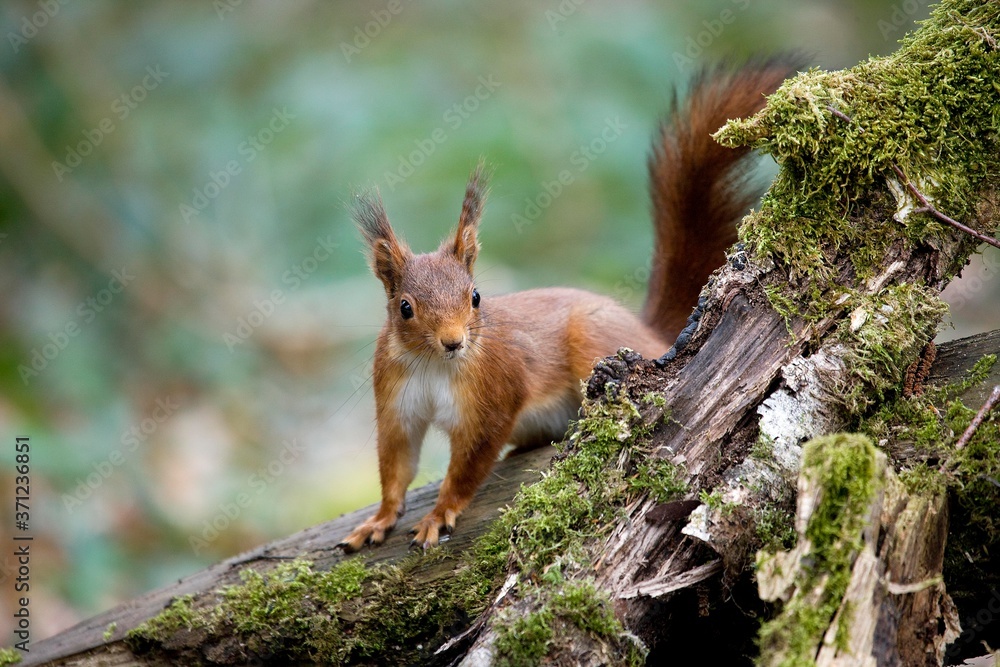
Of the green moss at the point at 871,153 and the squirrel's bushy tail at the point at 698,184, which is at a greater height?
the squirrel's bushy tail at the point at 698,184

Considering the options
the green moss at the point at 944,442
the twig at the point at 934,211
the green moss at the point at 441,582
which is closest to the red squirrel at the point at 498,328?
the green moss at the point at 441,582

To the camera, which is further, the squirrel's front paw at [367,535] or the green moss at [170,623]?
the squirrel's front paw at [367,535]

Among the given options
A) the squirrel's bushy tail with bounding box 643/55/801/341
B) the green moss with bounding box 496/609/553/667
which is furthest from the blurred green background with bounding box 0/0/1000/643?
the green moss with bounding box 496/609/553/667

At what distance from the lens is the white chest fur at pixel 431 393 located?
268cm

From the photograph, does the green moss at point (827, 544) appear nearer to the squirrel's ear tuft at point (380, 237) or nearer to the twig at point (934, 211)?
the twig at point (934, 211)

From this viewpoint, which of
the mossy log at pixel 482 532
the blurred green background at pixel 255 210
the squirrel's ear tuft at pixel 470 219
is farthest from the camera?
the blurred green background at pixel 255 210

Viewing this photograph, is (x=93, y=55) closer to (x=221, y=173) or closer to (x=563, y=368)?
(x=221, y=173)

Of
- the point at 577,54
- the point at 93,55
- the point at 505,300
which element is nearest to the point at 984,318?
the point at 577,54

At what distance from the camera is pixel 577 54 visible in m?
4.94

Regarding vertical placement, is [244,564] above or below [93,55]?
below

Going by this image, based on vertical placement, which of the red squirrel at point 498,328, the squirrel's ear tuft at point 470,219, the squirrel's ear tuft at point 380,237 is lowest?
the red squirrel at point 498,328

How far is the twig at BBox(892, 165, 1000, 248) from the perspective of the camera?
1.75 m

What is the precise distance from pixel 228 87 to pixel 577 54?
1965mm

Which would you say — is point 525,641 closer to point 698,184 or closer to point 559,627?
point 559,627
